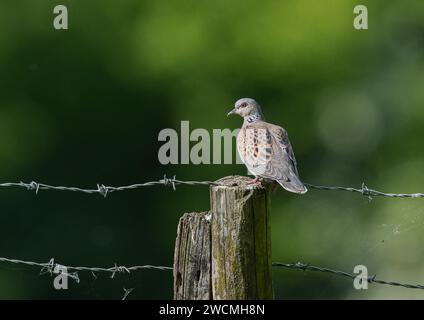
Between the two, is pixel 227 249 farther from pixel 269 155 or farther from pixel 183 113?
pixel 183 113

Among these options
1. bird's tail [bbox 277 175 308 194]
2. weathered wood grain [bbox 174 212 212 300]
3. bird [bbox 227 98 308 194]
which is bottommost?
weathered wood grain [bbox 174 212 212 300]

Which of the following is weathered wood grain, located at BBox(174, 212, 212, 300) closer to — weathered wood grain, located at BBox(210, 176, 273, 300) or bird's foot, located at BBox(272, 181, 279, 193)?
weathered wood grain, located at BBox(210, 176, 273, 300)

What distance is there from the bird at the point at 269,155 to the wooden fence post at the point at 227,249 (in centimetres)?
121

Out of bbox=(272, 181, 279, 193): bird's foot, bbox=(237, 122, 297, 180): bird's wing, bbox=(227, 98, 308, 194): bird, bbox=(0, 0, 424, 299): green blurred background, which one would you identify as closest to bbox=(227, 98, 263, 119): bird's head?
bbox=(227, 98, 308, 194): bird

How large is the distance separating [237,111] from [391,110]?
948 centimetres

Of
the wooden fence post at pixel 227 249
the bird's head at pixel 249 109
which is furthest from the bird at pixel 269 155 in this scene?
the wooden fence post at pixel 227 249

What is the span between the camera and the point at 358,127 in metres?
17.2

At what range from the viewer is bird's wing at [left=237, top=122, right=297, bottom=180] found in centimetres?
678

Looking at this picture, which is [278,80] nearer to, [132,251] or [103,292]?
[132,251]

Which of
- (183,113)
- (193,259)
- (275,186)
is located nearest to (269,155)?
(275,186)

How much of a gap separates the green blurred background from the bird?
26.3 ft

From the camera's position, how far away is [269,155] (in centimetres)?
706

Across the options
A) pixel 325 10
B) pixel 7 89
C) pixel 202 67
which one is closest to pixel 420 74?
pixel 325 10

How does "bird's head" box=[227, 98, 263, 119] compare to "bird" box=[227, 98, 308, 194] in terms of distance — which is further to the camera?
"bird's head" box=[227, 98, 263, 119]
